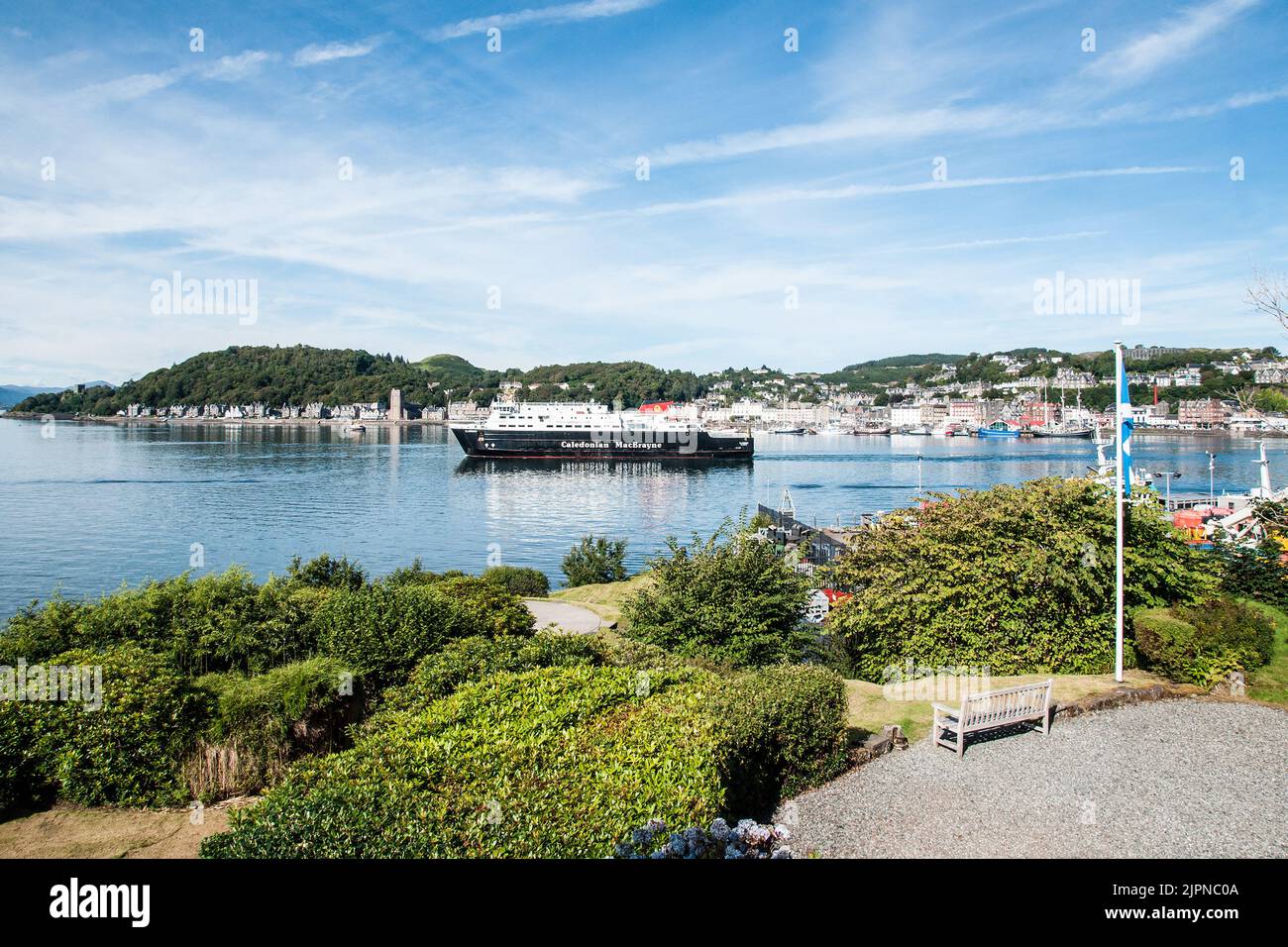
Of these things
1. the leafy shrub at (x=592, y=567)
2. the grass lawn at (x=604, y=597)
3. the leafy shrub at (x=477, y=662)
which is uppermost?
the leafy shrub at (x=477, y=662)

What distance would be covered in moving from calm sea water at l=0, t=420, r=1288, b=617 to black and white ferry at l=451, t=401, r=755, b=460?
3.08 metres

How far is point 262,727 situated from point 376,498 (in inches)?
1886

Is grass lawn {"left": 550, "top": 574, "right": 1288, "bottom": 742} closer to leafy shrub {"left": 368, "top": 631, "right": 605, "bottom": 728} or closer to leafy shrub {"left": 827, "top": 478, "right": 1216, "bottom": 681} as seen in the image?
leafy shrub {"left": 827, "top": 478, "right": 1216, "bottom": 681}

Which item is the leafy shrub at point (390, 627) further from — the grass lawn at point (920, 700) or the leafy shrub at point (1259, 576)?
the leafy shrub at point (1259, 576)

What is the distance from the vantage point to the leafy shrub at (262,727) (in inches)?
287

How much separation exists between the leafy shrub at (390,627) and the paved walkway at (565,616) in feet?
12.4

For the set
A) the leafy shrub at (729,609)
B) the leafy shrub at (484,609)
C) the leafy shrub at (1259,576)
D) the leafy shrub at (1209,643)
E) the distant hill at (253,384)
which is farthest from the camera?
the distant hill at (253,384)

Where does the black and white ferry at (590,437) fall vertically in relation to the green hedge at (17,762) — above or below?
above

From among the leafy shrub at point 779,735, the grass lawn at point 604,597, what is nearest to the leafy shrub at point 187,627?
the leafy shrub at point 779,735

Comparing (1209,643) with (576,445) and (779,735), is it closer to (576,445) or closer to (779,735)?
(779,735)

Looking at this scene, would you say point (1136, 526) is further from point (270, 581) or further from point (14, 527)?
point (14, 527)

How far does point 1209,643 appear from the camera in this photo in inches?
380

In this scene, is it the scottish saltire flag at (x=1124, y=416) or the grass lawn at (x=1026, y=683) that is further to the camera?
the scottish saltire flag at (x=1124, y=416)

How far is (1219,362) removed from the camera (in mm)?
157500
